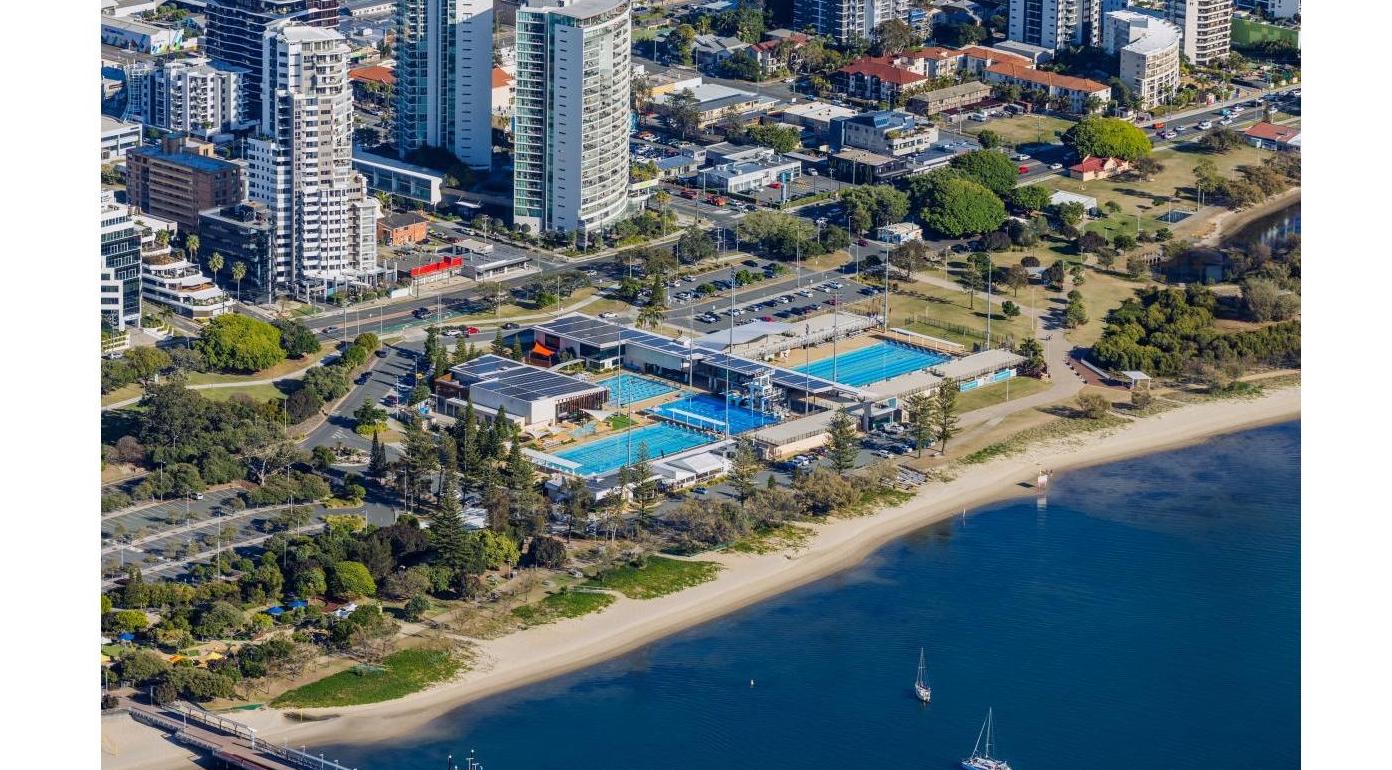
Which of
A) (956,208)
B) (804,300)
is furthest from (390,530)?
(956,208)

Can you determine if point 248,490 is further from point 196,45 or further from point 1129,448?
point 196,45

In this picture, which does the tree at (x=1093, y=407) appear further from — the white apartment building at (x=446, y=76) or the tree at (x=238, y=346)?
the white apartment building at (x=446, y=76)

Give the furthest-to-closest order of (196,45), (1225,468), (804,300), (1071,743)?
(196,45) → (804,300) → (1225,468) → (1071,743)

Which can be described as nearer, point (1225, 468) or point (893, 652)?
point (893, 652)

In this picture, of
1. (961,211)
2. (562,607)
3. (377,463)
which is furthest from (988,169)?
(562,607)

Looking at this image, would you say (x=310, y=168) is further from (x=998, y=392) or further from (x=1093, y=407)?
(x=1093, y=407)

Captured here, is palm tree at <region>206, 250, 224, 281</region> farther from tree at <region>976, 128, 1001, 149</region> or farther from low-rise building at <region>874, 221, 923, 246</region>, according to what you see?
tree at <region>976, 128, 1001, 149</region>

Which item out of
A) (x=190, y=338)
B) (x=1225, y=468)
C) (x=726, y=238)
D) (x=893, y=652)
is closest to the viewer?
(x=893, y=652)
